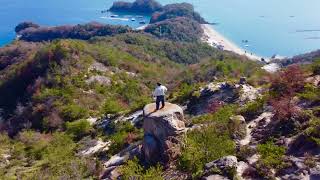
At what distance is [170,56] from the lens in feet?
270

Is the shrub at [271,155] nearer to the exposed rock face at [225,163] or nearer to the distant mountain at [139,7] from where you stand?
the exposed rock face at [225,163]

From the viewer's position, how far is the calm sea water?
94262 mm

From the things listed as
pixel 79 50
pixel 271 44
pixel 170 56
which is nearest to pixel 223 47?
pixel 271 44

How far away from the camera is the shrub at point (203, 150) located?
1823 cm

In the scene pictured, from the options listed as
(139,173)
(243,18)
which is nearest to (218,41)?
(243,18)

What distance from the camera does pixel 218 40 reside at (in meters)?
108

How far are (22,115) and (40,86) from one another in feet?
14.0

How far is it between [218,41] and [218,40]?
1118mm

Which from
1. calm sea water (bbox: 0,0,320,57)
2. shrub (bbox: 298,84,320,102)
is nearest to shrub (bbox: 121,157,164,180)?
shrub (bbox: 298,84,320,102)

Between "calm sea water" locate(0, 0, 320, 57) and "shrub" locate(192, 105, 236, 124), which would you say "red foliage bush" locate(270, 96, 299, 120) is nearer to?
"shrub" locate(192, 105, 236, 124)

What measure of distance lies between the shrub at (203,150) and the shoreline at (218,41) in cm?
7008

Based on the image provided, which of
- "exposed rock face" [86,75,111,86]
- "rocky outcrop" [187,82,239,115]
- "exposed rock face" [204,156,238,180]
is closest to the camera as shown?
"exposed rock face" [204,156,238,180]

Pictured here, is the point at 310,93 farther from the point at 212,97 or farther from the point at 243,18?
the point at 243,18

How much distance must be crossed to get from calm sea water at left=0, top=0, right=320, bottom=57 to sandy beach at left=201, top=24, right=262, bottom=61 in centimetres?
150
